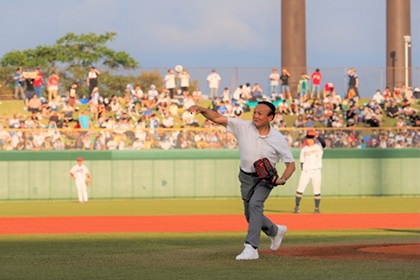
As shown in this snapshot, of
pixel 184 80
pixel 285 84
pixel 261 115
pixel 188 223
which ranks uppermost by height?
pixel 184 80

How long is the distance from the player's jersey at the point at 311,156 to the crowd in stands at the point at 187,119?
11.7m

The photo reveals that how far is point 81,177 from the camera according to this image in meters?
33.4

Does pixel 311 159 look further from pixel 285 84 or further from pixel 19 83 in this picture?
pixel 19 83

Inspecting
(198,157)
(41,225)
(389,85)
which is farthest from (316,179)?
(389,85)

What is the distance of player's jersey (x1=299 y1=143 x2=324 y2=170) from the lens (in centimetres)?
2548

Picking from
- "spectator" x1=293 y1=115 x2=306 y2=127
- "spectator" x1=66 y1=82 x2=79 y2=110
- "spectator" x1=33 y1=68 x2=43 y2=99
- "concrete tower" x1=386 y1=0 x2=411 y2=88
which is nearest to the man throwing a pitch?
"spectator" x1=293 y1=115 x2=306 y2=127

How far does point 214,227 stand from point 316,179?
4.64 metres

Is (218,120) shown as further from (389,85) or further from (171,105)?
(389,85)

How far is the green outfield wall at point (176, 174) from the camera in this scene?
3734 centimetres

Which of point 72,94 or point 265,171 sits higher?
point 72,94

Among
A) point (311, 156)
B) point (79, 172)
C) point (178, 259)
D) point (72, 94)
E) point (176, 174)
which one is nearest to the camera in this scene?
point (178, 259)

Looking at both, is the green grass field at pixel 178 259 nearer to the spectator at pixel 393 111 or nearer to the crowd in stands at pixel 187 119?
the crowd in stands at pixel 187 119

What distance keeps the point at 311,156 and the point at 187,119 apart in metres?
14.9

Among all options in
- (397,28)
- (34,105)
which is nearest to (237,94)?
(34,105)
